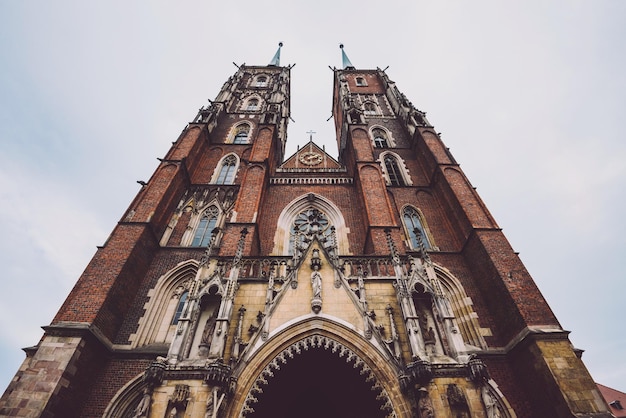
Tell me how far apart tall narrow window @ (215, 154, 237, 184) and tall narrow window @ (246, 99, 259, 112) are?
300 inches

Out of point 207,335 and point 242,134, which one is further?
point 242,134

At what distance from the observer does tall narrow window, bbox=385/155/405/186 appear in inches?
683

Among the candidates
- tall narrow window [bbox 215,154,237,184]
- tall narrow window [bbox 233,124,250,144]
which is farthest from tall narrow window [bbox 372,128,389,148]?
tall narrow window [bbox 215,154,237,184]

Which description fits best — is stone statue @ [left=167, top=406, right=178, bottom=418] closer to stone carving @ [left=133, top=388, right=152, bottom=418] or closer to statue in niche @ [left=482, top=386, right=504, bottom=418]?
stone carving @ [left=133, top=388, right=152, bottom=418]

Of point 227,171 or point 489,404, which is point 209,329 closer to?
point 489,404

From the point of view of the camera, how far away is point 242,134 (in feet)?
70.2

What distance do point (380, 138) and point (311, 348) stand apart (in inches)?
665

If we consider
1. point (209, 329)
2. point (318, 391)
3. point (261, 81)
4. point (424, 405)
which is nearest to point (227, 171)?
point (209, 329)

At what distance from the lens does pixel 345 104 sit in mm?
23125

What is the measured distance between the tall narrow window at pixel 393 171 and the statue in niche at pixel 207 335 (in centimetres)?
1207

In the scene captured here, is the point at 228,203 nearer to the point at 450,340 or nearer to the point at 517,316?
the point at 450,340

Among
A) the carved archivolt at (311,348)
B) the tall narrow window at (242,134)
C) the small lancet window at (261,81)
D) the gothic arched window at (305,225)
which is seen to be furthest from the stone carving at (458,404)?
the small lancet window at (261,81)

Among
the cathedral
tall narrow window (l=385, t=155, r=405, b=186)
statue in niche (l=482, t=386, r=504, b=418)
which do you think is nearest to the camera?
statue in niche (l=482, t=386, r=504, b=418)

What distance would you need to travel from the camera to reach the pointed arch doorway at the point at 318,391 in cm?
803
